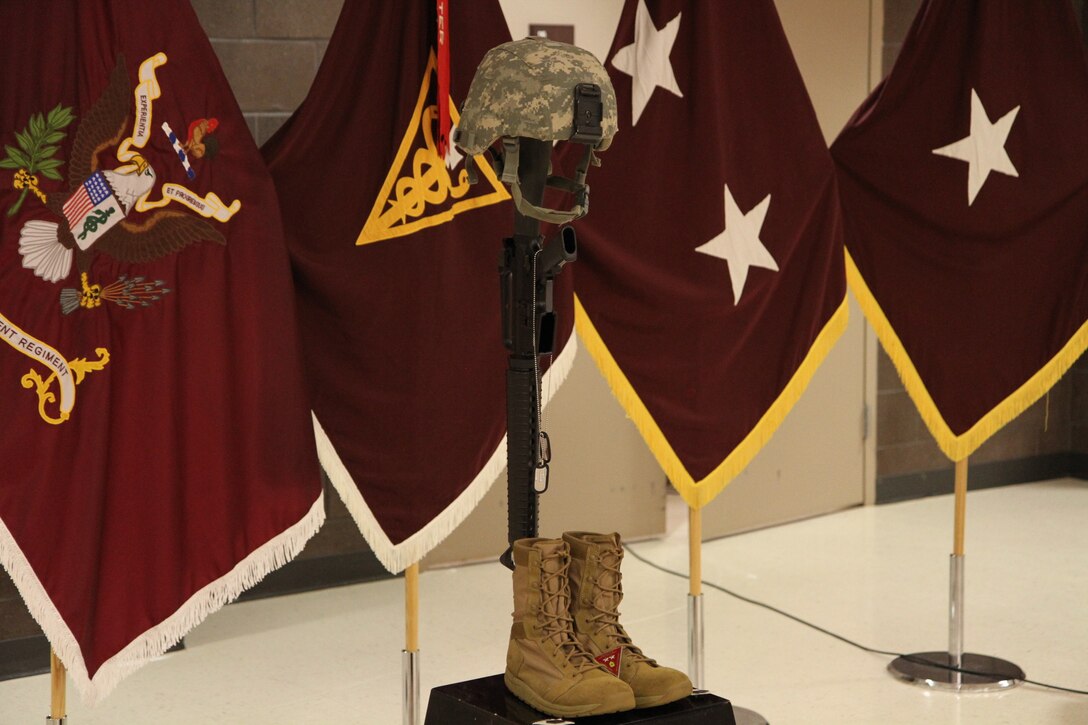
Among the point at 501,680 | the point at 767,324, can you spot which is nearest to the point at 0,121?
the point at 501,680

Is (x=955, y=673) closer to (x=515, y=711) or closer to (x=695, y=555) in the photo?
(x=695, y=555)

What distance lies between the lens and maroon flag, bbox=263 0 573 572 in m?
2.23

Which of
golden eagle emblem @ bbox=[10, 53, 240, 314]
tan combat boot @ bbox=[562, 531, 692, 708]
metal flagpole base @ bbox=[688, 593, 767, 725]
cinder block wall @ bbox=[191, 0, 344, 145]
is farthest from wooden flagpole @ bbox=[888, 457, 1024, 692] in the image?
cinder block wall @ bbox=[191, 0, 344, 145]

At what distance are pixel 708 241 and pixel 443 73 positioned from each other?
2.26 ft

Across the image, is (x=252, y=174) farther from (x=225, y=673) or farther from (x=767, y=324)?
(x=225, y=673)

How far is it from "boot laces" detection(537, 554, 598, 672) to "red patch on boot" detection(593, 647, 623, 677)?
2cm

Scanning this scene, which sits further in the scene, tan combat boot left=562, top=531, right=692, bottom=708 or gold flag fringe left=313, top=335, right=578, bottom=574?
gold flag fringe left=313, top=335, right=578, bottom=574

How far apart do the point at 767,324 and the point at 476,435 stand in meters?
0.71

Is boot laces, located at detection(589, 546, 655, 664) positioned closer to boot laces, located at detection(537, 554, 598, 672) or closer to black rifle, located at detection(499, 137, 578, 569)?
boot laces, located at detection(537, 554, 598, 672)

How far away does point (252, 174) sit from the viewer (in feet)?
7.00

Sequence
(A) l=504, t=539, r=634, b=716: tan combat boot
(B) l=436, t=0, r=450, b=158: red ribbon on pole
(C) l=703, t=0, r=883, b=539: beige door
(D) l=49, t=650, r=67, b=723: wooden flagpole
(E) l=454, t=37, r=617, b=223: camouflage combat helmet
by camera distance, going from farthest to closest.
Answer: (C) l=703, t=0, r=883, b=539: beige door < (B) l=436, t=0, r=450, b=158: red ribbon on pole < (D) l=49, t=650, r=67, b=723: wooden flagpole < (E) l=454, t=37, r=617, b=223: camouflage combat helmet < (A) l=504, t=539, r=634, b=716: tan combat boot

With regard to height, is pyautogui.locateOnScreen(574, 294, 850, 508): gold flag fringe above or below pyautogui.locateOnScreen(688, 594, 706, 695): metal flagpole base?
above

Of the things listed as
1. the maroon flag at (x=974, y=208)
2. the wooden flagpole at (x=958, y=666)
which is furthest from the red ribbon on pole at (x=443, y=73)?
the wooden flagpole at (x=958, y=666)

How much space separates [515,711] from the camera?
1.77m
